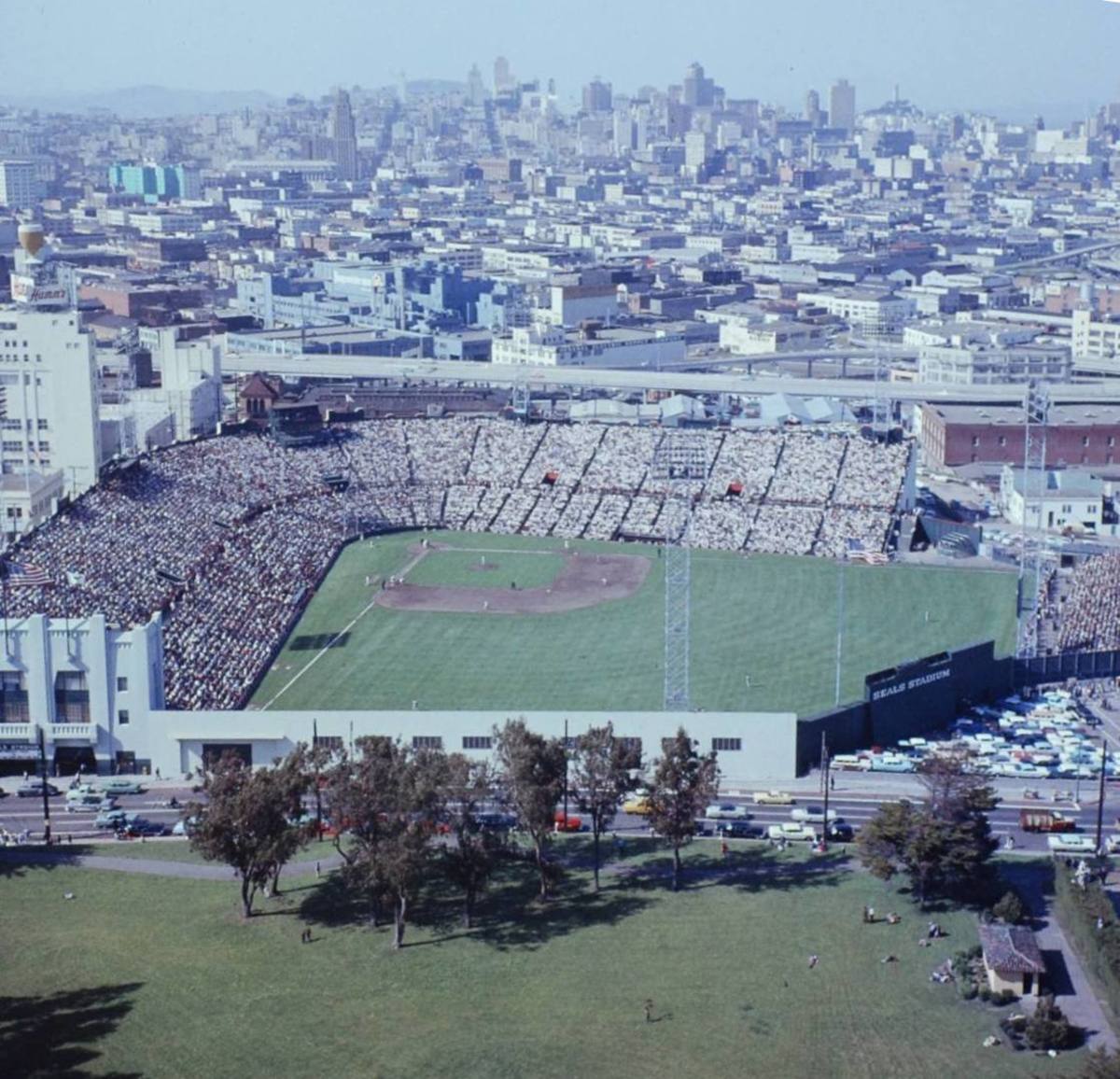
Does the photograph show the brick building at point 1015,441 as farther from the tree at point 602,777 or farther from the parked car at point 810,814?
the tree at point 602,777

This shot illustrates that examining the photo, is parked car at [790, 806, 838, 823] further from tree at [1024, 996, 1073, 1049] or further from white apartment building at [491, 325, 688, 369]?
white apartment building at [491, 325, 688, 369]

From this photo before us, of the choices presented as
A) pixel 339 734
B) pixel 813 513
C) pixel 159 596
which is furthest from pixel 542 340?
pixel 339 734

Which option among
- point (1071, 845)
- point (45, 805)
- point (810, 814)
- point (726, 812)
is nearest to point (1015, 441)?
point (810, 814)

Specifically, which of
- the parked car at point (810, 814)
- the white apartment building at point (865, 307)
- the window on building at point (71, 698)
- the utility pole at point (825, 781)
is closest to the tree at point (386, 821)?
the utility pole at point (825, 781)

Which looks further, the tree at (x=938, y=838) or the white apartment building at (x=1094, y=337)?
the white apartment building at (x=1094, y=337)

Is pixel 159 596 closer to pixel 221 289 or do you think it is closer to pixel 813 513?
pixel 813 513

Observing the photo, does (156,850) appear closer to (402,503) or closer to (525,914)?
(525,914)

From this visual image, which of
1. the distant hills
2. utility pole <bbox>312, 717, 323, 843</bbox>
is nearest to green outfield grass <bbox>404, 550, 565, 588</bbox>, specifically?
utility pole <bbox>312, 717, 323, 843</bbox>
